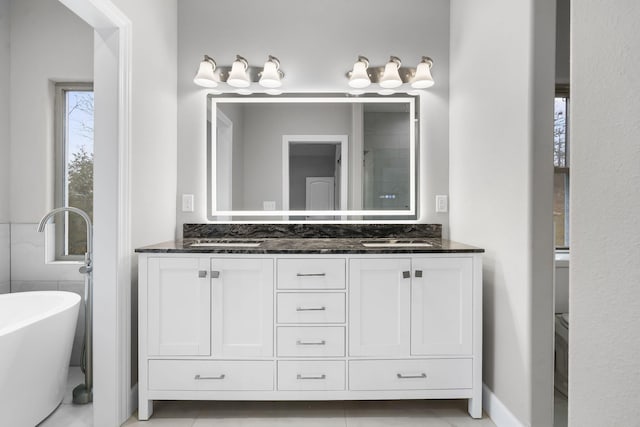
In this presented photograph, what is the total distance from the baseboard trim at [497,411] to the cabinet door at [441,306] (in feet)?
0.95

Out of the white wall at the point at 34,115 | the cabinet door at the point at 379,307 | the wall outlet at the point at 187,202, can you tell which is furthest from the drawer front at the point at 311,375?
the white wall at the point at 34,115

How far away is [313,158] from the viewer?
2.48 m

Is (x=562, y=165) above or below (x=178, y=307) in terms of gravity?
above

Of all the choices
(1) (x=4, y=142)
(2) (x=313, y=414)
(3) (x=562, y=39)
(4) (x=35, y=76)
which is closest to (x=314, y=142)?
(2) (x=313, y=414)

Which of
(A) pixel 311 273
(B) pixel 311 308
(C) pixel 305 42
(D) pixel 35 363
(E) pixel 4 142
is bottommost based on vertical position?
(D) pixel 35 363

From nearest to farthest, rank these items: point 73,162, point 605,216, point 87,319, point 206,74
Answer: point 605,216 → point 87,319 → point 206,74 → point 73,162

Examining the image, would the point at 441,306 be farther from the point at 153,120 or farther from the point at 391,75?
the point at 153,120

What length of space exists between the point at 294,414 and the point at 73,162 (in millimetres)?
2321

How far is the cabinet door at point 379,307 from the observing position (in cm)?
181

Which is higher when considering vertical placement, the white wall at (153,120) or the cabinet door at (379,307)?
the white wall at (153,120)

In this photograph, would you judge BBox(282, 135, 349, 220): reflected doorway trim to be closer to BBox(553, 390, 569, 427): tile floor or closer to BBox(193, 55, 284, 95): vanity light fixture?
BBox(193, 55, 284, 95): vanity light fixture

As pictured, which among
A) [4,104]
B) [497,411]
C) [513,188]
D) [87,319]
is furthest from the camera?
[4,104]

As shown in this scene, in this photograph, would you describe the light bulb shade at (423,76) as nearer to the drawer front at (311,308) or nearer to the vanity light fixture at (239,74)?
the vanity light fixture at (239,74)

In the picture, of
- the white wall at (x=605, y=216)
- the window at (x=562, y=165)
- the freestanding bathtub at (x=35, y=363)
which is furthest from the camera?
the window at (x=562, y=165)
